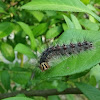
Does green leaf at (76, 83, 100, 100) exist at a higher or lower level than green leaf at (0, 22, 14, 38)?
lower

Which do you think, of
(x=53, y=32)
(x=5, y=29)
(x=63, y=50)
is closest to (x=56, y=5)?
(x=63, y=50)

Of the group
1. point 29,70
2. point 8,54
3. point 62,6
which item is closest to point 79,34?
point 62,6

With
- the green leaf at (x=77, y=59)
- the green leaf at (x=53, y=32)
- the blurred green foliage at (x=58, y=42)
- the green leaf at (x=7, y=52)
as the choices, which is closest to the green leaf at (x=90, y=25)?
the blurred green foliage at (x=58, y=42)

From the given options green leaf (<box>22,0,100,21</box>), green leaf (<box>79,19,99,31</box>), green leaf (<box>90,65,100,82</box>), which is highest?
green leaf (<box>22,0,100,21</box>)

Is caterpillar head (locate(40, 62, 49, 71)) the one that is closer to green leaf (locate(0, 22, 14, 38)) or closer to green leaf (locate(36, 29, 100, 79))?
green leaf (locate(36, 29, 100, 79))

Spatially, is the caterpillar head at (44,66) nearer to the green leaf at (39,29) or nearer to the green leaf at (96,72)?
the green leaf at (96,72)

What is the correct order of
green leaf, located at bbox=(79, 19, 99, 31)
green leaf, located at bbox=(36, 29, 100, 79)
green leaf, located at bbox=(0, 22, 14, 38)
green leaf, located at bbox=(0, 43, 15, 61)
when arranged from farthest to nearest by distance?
1. green leaf, located at bbox=(0, 43, 15, 61)
2. green leaf, located at bbox=(0, 22, 14, 38)
3. green leaf, located at bbox=(79, 19, 99, 31)
4. green leaf, located at bbox=(36, 29, 100, 79)

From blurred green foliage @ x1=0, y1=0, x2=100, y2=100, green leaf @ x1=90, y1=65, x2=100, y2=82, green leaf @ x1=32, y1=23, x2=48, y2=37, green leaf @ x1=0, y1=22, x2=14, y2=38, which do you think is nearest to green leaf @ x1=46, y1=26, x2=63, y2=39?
blurred green foliage @ x1=0, y1=0, x2=100, y2=100
